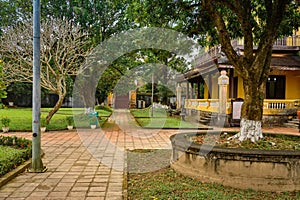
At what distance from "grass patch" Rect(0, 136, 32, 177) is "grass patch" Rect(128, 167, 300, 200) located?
91.7 inches

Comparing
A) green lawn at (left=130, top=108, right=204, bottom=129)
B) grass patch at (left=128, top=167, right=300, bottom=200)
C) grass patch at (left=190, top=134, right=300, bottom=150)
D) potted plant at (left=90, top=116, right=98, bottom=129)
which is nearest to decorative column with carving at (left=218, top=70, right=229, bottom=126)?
green lawn at (left=130, top=108, right=204, bottom=129)

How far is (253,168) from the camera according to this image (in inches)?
189

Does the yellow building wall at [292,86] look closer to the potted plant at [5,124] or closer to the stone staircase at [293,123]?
the stone staircase at [293,123]

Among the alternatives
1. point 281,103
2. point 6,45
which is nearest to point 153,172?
point 6,45

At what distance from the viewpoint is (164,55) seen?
8.35m

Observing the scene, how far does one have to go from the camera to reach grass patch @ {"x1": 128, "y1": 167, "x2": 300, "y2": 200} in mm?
4416

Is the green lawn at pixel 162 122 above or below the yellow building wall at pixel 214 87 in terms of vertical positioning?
below

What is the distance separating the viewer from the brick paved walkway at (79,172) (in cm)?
464

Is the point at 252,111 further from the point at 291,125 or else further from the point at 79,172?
the point at 291,125

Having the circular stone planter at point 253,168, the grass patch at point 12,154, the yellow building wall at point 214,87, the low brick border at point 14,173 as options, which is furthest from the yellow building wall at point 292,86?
the low brick border at point 14,173

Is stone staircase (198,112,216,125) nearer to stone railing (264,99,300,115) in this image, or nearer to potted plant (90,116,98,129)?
stone railing (264,99,300,115)

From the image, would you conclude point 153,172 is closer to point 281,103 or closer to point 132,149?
point 132,149

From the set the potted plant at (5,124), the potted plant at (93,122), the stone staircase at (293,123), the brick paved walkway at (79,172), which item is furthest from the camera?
the stone staircase at (293,123)

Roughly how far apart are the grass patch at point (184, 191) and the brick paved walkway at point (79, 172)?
0.33m
